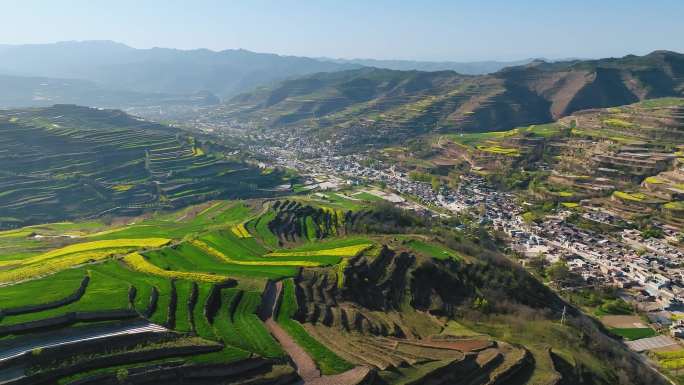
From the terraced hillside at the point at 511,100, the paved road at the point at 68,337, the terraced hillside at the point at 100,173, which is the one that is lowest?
the terraced hillside at the point at 100,173

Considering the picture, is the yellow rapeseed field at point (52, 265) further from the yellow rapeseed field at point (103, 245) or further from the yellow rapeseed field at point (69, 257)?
the yellow rapeseed field at point (103, 245)

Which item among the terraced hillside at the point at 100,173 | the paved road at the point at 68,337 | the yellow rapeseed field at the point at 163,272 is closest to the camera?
the paved road at the point at 68,337

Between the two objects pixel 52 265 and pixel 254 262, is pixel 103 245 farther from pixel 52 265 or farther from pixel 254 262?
pixel 254 262

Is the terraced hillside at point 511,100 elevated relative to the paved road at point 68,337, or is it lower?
elevated

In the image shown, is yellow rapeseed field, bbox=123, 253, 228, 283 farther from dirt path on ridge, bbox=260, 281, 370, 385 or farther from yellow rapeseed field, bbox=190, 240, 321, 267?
yellow rapeseed field, bbox=190, 240, 321, 267

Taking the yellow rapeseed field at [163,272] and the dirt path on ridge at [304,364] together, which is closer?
the dirt path on ridge at [304,364]

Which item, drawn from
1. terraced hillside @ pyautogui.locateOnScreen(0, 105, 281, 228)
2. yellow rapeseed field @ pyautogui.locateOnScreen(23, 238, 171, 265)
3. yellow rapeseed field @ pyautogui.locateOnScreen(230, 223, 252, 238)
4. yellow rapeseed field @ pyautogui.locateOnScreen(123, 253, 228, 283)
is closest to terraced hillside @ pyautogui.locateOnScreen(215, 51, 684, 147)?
terraced hillside @ pyautogui.locateOnScreen(0, 105, 281, 228)

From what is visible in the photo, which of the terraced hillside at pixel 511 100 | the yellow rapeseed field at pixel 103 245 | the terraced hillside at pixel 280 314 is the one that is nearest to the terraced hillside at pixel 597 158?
the terraced hillside at pixel 511 100
